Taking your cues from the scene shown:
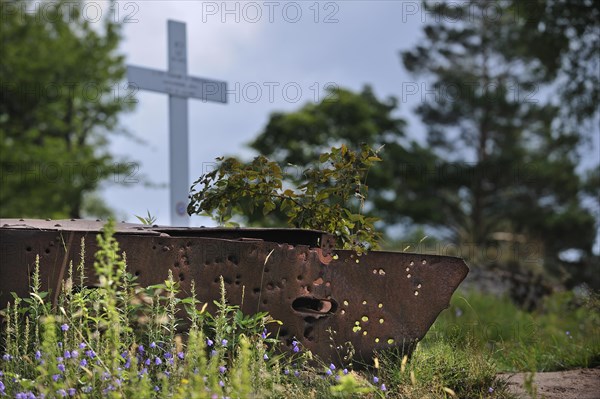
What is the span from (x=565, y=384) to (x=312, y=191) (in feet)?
6.81

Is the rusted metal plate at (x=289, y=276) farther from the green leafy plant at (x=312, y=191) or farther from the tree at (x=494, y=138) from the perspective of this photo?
the tree at (x=494, y=138)

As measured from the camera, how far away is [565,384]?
454 centimetres

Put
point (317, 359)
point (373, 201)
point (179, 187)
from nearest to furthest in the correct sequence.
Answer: point (317, 359), point (179, 187), point (373, 201)

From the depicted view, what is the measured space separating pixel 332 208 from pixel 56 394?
214 cm

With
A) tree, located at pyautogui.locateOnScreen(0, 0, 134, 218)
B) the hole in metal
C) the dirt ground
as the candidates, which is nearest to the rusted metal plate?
the hole in metal

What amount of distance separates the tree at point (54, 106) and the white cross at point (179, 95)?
7.37 m

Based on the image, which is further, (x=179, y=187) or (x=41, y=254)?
(x=179, y=187)

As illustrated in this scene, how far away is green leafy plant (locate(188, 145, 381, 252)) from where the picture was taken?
464cm

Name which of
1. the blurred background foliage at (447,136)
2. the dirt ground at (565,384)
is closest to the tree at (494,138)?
the blurred background foliage at (447,136)

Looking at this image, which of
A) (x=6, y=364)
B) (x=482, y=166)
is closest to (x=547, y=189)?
(x=482, y=166)

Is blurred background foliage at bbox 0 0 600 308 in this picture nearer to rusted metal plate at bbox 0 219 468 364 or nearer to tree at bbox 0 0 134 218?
tree at bbox 0 0 134 218

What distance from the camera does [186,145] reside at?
9.67 metres

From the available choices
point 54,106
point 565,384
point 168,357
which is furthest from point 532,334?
point 54,106

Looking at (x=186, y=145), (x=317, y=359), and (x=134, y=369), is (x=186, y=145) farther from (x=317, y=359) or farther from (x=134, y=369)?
(x=134, y=369)
